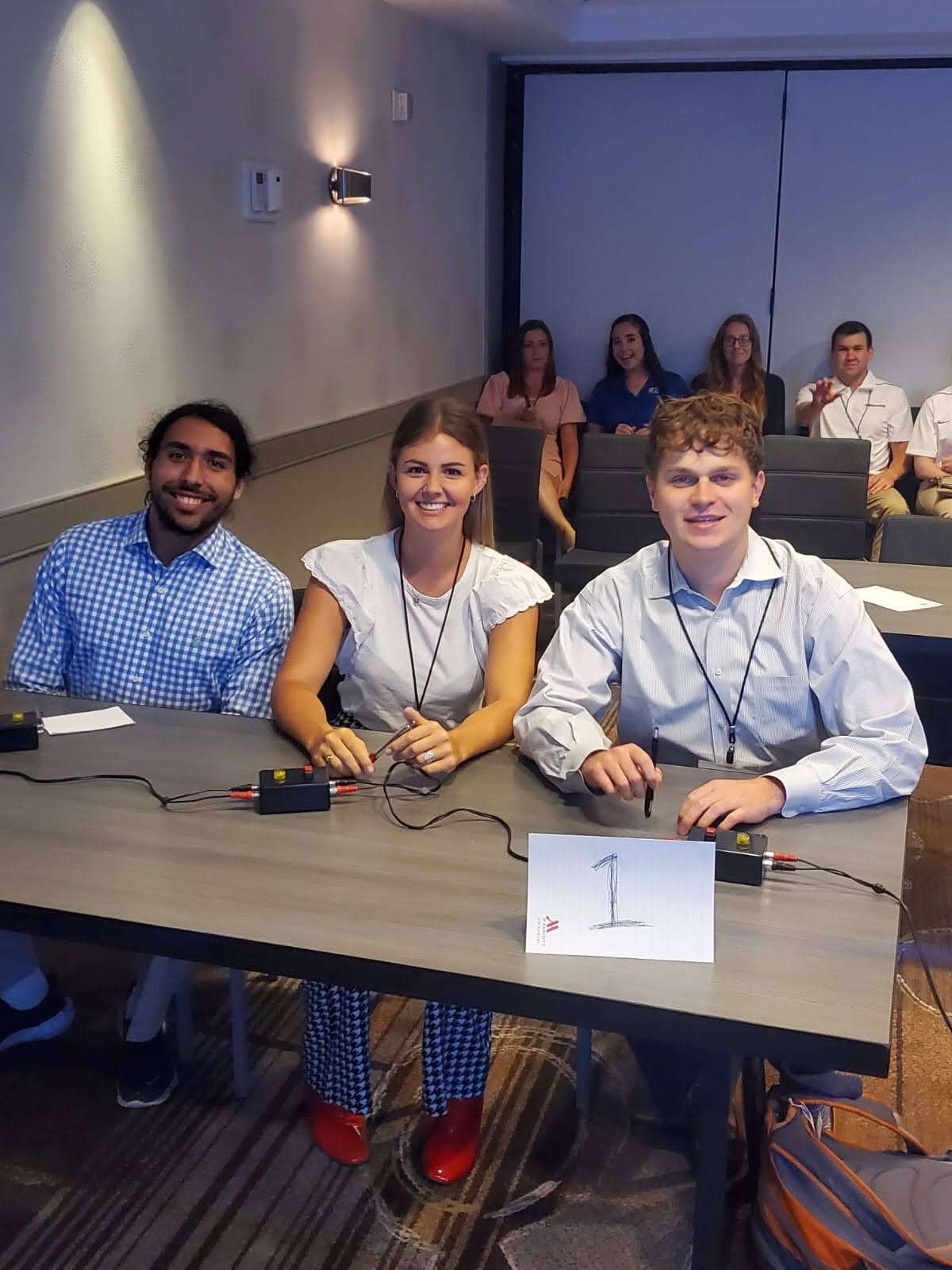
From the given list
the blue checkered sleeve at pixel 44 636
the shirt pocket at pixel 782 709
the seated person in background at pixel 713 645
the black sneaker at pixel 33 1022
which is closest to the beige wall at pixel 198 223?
the blue checkered sleeve at pixel 44 636

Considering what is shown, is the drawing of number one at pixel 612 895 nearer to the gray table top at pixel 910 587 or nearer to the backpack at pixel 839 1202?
the backpack at pixel 839 1202

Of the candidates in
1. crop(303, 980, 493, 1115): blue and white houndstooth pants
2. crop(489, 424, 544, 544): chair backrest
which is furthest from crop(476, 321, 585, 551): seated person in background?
crop(303, 980, 493, 1115): blue and white houndstooth pants

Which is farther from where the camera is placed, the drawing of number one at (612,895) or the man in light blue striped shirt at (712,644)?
the man in light blue striped shirt at (712,644)

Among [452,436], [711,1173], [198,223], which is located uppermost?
[198,223]

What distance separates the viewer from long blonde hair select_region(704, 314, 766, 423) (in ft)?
19.4

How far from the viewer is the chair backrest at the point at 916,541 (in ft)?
10.5

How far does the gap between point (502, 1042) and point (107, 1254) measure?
80 centimetres

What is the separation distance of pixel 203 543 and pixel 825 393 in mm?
4307

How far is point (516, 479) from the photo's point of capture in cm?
438

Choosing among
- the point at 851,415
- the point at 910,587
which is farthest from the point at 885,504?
the point at 910,587

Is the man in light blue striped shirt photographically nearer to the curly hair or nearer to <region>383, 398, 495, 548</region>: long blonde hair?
the curly hair

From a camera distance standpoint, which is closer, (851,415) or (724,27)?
(724,27)

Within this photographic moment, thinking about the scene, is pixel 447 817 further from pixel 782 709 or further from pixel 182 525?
pixel 182 525

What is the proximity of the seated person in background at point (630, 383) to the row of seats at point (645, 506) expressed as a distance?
176 cm
